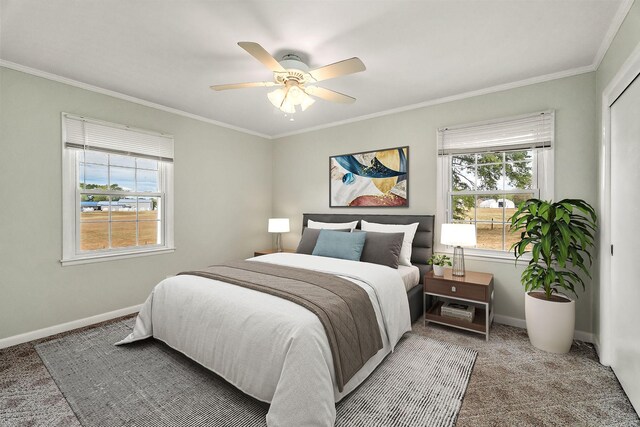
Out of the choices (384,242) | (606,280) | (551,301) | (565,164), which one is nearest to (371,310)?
(384,242)

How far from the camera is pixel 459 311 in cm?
295

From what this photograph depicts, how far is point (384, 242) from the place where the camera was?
129 inches

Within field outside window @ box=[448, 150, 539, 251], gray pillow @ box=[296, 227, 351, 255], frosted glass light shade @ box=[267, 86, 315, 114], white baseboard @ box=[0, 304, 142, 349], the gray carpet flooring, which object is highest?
frosted glass light shade @ box=[267, 86, 315, 114]

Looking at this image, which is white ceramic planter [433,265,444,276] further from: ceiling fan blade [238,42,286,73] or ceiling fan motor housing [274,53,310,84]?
ceiling fan blade [238,42,286,73]

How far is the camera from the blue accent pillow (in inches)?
130

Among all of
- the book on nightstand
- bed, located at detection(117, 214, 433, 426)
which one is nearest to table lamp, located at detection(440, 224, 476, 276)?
the book on nightstand

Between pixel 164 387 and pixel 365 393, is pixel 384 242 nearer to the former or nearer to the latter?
pixel 365 393

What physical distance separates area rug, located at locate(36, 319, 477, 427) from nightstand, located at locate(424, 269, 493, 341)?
35 centimetres

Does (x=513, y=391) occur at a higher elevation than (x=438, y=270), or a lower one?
lower

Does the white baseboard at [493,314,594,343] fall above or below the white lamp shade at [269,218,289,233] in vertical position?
below

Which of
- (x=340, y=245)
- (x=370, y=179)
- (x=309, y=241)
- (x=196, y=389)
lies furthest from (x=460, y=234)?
(x=196, y=389)

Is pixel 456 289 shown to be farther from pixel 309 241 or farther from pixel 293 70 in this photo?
pixel 293 70

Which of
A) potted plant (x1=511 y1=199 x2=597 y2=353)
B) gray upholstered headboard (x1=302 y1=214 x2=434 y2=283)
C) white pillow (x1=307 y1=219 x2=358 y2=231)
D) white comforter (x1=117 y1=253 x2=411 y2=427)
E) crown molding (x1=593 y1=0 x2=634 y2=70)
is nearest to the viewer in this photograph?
white comforter (x1=117 y1=253 x2=411 y2=427)

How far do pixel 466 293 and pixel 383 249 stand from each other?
91 cm
